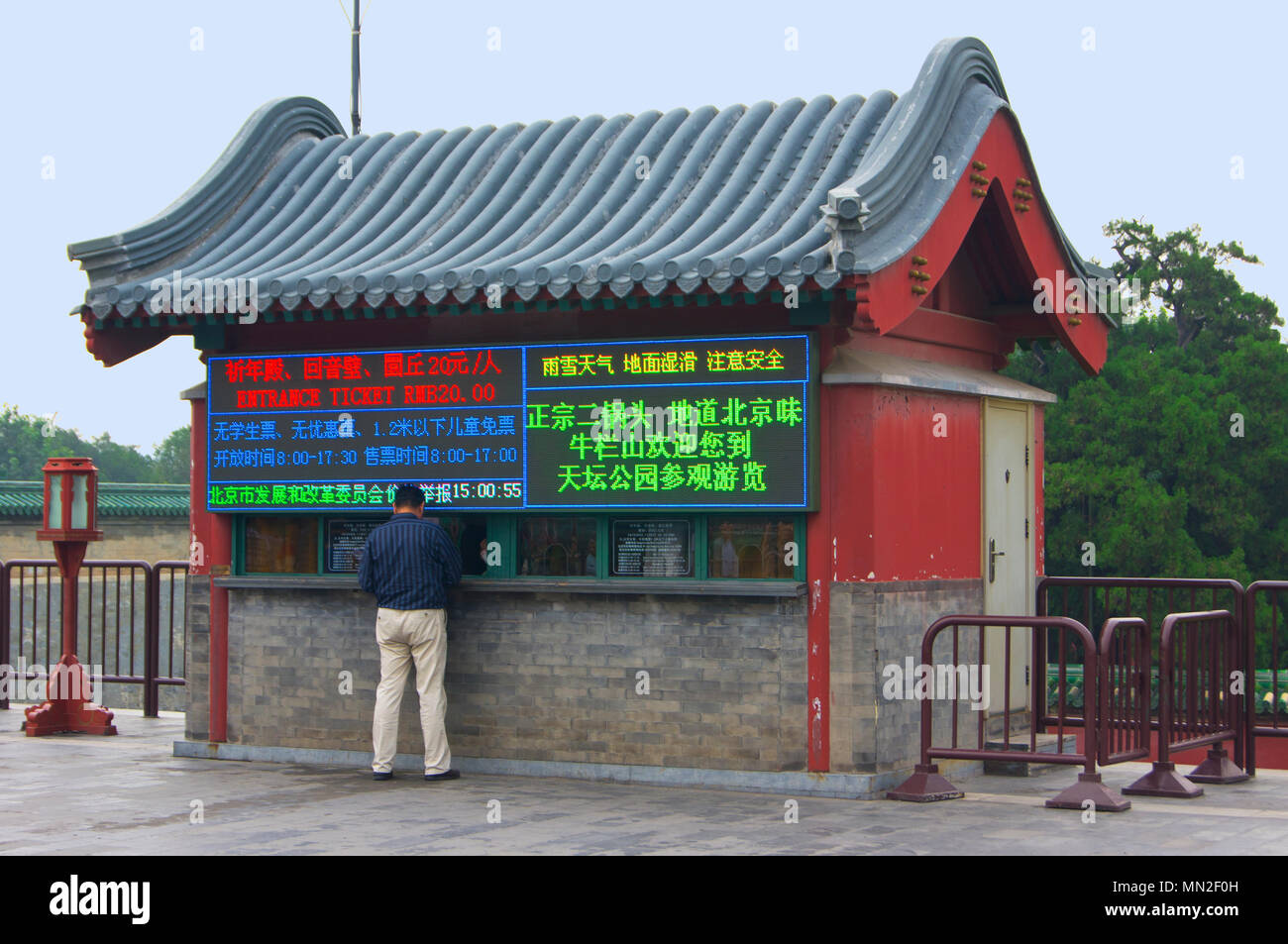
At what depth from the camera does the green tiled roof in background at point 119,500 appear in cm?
3003

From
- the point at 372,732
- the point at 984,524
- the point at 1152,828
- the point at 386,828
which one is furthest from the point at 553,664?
the point at 1152,828

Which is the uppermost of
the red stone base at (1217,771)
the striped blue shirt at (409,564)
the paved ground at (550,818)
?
the striped blue shirt at (409,564)

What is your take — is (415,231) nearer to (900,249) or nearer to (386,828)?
(900,249)

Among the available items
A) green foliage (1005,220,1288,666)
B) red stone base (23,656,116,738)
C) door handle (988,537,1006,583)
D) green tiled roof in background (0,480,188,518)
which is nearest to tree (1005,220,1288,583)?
green foliage (1005,220,1288,666)

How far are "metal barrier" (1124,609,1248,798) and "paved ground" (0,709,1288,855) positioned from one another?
0.56ft

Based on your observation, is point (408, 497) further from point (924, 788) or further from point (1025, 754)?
point (1025, 754)

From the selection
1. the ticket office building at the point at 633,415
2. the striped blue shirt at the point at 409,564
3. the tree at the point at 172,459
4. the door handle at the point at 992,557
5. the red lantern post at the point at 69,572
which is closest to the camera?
the ticket office building at the point at 633,415

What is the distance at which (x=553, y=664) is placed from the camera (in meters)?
11.8

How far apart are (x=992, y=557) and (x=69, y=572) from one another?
7.75 metres

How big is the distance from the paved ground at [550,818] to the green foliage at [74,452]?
5665cm
